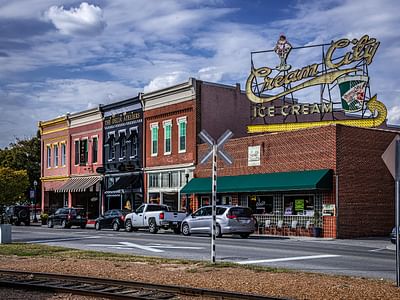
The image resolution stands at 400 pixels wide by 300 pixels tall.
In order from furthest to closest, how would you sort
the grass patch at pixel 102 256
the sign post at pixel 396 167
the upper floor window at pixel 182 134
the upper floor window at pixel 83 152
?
the upper floor window at pixel 83 152 < the upper floor window at pixel 182 134 < the grass patch at pixel 102 256 < the sign post at pixel 396 167

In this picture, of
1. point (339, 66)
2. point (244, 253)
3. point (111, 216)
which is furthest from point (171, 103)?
point (244, 253)

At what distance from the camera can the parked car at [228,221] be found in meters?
28.7

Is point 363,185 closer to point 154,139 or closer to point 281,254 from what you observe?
point 281,254

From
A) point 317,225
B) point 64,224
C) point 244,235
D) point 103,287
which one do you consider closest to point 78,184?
point 64,224

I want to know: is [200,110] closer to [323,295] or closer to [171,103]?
[171,103]

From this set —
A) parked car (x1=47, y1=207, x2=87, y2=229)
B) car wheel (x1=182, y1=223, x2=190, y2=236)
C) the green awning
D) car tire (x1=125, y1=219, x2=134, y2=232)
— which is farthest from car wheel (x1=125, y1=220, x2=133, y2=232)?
parked car (x1=47, y1=207, x2=87, y2=229)

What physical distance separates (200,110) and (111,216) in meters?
8.90

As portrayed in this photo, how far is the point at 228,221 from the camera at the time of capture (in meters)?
28.6

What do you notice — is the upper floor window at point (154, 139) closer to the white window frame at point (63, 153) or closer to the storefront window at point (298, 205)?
the storefront window at point (298, 205)

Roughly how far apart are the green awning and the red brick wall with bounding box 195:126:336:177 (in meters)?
0.45

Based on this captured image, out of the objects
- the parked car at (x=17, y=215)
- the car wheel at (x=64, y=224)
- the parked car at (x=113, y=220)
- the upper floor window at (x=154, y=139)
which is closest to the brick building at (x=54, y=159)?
the parked car at (x=17, y=215)

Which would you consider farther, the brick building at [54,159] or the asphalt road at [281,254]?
the brick building at [54,159]

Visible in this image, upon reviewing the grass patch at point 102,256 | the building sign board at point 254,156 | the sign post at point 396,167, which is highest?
the building sign board at point 254,156

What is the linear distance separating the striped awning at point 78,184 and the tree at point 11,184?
3349 millimetres
